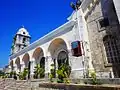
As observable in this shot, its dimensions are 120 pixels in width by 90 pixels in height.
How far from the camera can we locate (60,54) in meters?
17.7

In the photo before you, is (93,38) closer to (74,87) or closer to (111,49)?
(111,49)

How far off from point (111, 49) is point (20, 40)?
24367mm

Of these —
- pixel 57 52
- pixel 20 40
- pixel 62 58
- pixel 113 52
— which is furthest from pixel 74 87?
pixel 20 40

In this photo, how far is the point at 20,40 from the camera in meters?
31.4

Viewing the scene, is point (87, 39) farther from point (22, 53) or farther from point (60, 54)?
point (22, 53)

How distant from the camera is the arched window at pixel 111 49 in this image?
36.6 ft

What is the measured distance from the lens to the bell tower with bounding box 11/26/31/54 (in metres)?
30.6

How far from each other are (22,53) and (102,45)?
54.1 ft

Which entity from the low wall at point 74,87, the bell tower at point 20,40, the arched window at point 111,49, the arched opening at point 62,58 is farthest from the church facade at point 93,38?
the bell tower at point 20,40

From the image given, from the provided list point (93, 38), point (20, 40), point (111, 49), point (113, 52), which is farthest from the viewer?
point (20, 40)

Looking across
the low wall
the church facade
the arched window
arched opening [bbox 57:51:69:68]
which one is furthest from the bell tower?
the arched window

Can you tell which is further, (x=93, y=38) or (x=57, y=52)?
(x=57, y=52)

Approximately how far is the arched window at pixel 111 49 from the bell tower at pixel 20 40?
22.8 m

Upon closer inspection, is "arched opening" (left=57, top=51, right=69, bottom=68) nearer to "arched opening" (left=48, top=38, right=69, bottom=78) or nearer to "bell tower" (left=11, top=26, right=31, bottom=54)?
"arched opening" (left=48, top=38, right=69, bottom=78)
